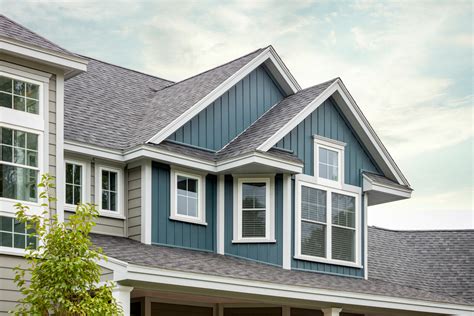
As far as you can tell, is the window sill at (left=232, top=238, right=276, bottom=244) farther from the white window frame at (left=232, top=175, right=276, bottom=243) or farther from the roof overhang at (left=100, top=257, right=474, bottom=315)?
the roof overhang at (left=100, top=257, right=474, bottom=315)

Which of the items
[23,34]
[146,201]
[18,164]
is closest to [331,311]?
[146,201]

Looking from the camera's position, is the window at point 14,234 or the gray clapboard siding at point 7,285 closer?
the gray clapboard siding at point 7,285

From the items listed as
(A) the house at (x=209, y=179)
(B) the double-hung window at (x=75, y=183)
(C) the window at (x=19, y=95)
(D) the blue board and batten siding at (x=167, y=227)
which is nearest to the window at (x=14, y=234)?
(A) the house at (x=209, y=179)

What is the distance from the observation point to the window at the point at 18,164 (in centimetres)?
1461

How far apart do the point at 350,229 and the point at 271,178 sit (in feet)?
8.43

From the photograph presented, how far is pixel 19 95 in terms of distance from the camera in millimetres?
15016

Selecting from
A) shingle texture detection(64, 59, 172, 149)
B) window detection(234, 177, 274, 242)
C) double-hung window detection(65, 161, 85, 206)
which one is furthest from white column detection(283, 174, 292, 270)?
double-hung window detection(65, 161, 85, 206)

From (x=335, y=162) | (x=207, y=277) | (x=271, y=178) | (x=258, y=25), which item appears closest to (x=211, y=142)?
(x=271, y=178)

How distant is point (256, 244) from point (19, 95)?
20.3ft

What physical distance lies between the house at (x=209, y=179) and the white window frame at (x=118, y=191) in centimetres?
2

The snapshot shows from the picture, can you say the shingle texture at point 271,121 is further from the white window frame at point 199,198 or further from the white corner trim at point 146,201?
the white corner trim at point 146,201

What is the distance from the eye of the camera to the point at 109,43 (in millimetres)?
25719

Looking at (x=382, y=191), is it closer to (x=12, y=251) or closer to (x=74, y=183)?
(x=74, y=183)

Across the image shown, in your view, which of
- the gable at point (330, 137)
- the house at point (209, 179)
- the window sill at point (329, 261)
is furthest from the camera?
the gable at point (330, 137)
